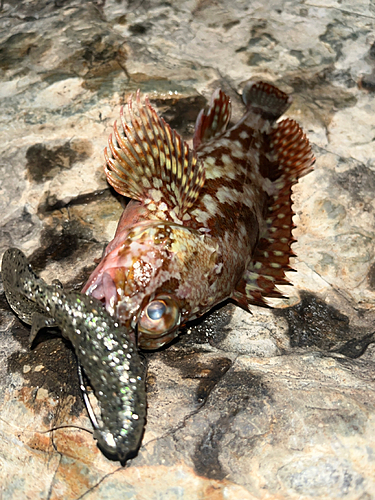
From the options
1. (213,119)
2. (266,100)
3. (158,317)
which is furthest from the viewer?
(266,100)

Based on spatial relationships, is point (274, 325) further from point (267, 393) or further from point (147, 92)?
point (147, 92)

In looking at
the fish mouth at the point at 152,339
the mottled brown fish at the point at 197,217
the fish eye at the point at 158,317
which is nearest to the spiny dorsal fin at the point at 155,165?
the mottled brown fish at the point at 197,217

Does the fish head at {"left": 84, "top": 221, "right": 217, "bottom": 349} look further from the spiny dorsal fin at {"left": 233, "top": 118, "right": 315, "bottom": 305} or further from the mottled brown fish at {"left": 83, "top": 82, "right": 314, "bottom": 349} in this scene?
the spiny dorsal fin at {"left": 233, "top": 118, "right": 315, "bottom": 305}

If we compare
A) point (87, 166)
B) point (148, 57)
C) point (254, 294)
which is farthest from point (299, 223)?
point (148, 57)

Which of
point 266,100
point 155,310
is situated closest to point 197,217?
point 155,310

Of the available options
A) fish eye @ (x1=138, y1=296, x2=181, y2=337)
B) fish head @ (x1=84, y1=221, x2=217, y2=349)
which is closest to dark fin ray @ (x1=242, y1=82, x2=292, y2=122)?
fish head @ (x1=84, y1=221, x2=217, y2=349)

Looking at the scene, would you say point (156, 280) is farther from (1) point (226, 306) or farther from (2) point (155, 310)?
(1) point (226, 306)
